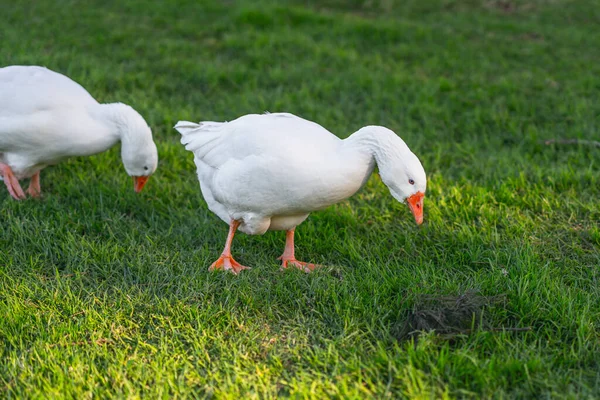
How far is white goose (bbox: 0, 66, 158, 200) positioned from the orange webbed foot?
1226 millimetres

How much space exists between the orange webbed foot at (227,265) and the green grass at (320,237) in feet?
0.28

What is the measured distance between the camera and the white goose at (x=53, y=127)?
460 cm

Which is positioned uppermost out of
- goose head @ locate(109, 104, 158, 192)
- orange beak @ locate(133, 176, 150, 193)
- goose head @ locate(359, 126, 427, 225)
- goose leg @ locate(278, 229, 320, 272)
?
goose head @ locate(359, 126, 427, 225)

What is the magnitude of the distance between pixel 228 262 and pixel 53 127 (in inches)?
67.0

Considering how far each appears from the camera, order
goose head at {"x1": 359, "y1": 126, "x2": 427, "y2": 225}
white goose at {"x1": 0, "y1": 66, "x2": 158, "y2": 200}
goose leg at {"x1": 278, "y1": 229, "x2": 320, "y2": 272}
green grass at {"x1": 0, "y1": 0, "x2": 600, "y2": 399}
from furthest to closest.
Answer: white goose at {"x1": 0, "y1": 66, "x2": 158, "y2": 200}
goose leg at {"x1": 278, "y1": 229, "x2": 320, "y2": 272}
goose head at {"x1": 359, "y1": 126, "x2": 427, "y2": 225}
green grass at {"x1": 0, "y1": 0, "x2": 600, "y2": 399}

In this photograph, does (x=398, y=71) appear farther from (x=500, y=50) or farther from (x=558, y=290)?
(x=558, y=290)

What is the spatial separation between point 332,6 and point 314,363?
315 inches

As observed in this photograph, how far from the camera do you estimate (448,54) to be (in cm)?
805

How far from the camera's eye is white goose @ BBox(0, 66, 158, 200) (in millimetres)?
4598

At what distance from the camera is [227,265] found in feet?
13.1

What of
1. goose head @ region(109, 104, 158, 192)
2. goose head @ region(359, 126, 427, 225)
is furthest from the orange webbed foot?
goose head @ region(109, 104, 158, 192)

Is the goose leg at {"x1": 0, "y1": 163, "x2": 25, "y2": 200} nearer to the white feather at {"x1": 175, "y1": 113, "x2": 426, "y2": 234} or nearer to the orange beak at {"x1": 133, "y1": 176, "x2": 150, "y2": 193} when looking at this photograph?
the orange beak at {"x1": 133, "y1": 176, "x2": 150, "y2": 193}

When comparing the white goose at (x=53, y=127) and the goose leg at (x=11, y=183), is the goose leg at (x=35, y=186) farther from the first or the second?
the goose leg at (x=11, y=183)

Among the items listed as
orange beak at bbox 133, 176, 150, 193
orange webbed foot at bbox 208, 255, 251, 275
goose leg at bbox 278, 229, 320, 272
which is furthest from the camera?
orange beak at bbox 133, 176, 150, 193
